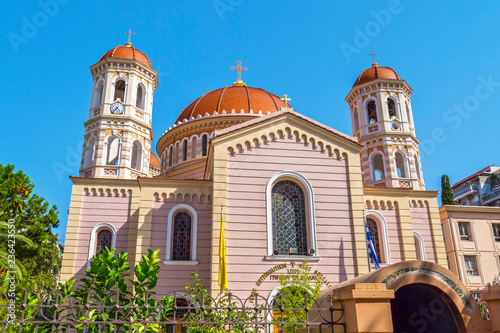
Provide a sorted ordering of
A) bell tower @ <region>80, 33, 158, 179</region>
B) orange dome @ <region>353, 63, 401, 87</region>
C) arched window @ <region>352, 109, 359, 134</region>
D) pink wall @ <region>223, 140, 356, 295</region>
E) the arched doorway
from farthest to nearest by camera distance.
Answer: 1. arched window @ <region>352, 109, 359, 134</region>
2. orange dome @ <region>353, 63, 401, 87</region>
3. bell tower @ <region>80, 33, 158, 179</region>
4. pink wall @ <region>223, 140, 356, 295</region>
5. the arched doorway

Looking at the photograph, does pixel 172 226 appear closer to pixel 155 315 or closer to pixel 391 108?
pixel 155 315

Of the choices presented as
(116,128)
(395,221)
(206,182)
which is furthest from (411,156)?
(116,128)

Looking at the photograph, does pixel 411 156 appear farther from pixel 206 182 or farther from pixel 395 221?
pixel 206 182

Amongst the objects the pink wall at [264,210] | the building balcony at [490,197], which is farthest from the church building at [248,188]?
the building balcony at [490,197]

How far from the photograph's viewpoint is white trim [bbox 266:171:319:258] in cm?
1734

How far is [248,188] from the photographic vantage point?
18.0 m

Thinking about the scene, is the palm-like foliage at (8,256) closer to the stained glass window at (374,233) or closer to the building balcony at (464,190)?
the stained glass window at (374,233)

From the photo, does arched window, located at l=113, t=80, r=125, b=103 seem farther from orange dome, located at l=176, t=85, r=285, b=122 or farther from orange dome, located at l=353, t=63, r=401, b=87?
orange dome, located at l=353, t=63, r=401, b=87

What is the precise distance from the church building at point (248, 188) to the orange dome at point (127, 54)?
9 cm

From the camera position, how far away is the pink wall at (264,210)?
16.7 metres

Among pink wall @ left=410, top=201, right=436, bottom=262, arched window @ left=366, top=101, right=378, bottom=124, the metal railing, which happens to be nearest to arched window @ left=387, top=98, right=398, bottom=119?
arched window @ left=366, top=101, right=378, bottom=124

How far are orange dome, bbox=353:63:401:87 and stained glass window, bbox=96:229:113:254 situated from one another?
19.2 m

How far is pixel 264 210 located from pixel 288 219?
119 cm

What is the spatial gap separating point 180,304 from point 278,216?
6.18 m
